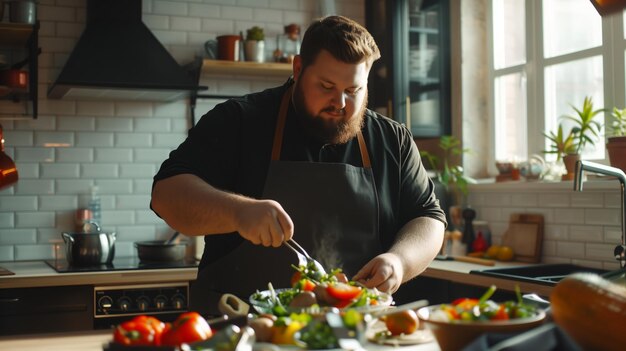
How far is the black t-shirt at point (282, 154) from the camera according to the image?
2564mm

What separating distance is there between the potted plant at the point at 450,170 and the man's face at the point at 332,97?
2027 millimetres

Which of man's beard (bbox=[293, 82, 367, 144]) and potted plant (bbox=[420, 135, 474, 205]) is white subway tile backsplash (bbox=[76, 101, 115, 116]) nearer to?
potted plant (bbox=[420, 135, 474, 205])

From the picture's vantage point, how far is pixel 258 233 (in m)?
1.98

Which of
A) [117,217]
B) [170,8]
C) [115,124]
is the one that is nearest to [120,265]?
[117,217]

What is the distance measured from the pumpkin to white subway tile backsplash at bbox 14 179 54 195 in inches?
152

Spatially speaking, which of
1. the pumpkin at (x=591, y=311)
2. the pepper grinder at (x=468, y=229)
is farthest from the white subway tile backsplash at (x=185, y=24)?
the pumpkin at (x=591, y=311)

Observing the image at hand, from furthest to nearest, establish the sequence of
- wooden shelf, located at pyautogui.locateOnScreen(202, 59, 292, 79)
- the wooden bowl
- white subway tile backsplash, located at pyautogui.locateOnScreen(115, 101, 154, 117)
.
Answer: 1. white subway tile backsplash, located at pyautogui.locateOnScreen(115, 101, 154, 117)
2. wooden shelf, located at pyautogui.locateOnScreen(202, 59, 292, 79)
3. the wooden bowl

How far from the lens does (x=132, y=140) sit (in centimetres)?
489

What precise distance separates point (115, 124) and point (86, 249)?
969mm

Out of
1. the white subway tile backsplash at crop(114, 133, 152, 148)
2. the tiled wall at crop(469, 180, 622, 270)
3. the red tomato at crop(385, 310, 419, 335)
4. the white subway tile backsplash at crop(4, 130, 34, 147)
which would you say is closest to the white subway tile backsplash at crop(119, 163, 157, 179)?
the white subway tile backsplash at crop(114, 133, 152, 148)

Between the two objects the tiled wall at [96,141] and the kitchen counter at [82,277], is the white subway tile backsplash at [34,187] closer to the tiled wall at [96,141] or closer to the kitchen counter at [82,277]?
the tiled wall at [96,141]

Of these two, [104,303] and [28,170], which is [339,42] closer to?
[104,303]

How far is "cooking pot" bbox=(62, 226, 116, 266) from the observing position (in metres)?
4.20

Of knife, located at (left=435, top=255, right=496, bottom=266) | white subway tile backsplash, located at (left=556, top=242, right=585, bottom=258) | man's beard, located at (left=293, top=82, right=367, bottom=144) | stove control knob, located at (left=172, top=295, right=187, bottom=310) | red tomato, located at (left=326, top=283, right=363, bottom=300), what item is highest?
man's beard, located at (left=293, top=82, right=367, bottom=144)
